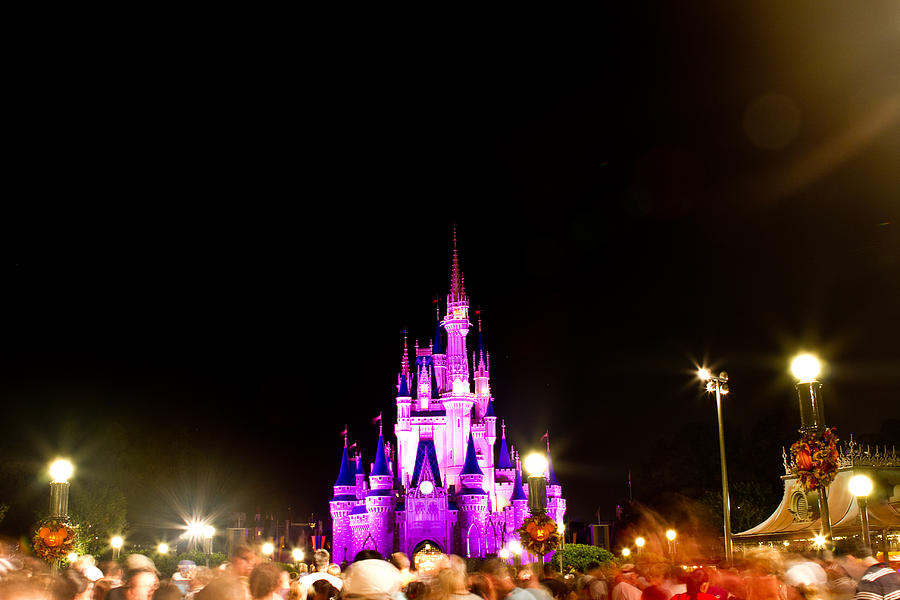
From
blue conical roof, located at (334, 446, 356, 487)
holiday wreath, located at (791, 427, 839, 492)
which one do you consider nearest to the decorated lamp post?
holiday wreath, located at (791, 427, 839, 492)

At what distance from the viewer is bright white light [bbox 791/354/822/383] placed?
40.6 ft

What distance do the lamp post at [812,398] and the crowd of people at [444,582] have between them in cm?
70

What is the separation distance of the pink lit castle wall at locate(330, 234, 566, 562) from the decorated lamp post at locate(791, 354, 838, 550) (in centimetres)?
5741

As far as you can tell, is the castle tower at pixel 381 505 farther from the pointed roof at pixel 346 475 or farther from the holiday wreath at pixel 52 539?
the holiday wreath at pixel 52 539

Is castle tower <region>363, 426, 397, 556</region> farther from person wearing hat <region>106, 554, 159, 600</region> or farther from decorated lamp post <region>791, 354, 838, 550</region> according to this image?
person wearing hat <region>106, 554, 159, 600</region>

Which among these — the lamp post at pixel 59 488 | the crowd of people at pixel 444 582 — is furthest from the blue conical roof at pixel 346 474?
the crowd of people at pixel 444 582

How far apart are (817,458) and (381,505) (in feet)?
204

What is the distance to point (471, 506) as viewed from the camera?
69625mm

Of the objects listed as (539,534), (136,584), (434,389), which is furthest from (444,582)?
(434,389)

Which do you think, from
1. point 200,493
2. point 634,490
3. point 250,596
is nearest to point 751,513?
point 634,490

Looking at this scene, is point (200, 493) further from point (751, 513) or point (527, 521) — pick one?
point (527, 521)

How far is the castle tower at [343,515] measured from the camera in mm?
71000

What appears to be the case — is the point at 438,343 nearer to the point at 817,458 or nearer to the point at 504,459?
the point at 504,459

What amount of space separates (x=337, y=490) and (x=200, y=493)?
38.2ft
